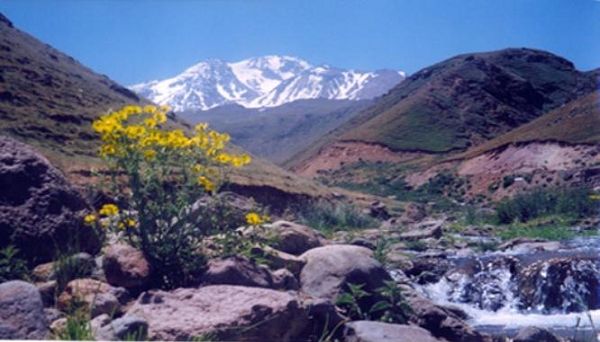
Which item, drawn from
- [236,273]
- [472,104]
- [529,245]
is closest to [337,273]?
[236,273]

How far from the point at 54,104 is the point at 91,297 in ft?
73.9

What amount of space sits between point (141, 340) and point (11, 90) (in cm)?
2295

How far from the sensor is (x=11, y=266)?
4.83m

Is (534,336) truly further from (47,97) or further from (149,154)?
(47,97)

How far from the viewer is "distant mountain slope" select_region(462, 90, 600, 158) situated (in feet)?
111

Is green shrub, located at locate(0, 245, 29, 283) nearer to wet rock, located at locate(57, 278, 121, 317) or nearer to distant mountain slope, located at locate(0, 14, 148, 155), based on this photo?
wet rock, located at locate(57, 278, 121, 317)

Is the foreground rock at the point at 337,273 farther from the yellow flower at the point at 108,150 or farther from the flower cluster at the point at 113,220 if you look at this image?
the yellow flower at the point at 108,150

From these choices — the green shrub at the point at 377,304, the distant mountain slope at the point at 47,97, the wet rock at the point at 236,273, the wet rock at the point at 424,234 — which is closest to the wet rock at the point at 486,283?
the wet rock at the point at 424,234

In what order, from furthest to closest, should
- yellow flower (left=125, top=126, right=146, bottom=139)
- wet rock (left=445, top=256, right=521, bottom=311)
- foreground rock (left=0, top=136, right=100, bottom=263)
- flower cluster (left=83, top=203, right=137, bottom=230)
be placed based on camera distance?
wet rock (left=445, top=256, right=521, bottom=311) → foreground rock (left=0, top=136, right=100, bottom=263) → flower cluster (left=83, top=203, right=137, bottom=230) → yellow flower (left=125, top=126, right=146, bottom=139)

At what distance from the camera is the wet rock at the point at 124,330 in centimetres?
369

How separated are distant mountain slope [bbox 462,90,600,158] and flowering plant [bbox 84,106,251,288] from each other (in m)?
30.0

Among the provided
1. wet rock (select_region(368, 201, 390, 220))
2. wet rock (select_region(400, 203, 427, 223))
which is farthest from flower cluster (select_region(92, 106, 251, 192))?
wet rock (select_region(368, 201, 390, 220))

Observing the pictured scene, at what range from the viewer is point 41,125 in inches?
874

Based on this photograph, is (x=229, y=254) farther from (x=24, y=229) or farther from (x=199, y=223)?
(x=24, y=229)
